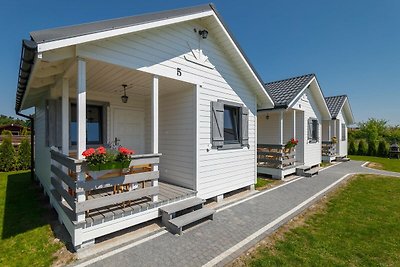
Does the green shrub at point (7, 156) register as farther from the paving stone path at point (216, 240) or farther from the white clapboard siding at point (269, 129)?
the white clapboard siding at point (269, 129)

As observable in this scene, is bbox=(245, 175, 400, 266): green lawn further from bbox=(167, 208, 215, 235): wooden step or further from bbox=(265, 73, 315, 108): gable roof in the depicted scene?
bbox=(265, 73, 315, 108): gable roof

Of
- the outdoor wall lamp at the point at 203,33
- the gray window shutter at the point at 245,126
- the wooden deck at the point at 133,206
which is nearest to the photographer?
the wooden deck at the point at 133,206

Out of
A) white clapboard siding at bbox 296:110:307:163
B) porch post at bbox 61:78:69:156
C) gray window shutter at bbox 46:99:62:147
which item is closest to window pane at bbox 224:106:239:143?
porch post at bbox 61:78:69:156

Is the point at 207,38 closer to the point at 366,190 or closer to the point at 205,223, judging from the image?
the point at 205,223

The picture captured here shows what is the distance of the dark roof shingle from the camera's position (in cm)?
1482

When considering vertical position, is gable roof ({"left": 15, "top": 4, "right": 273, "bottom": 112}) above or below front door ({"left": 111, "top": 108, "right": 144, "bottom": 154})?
above

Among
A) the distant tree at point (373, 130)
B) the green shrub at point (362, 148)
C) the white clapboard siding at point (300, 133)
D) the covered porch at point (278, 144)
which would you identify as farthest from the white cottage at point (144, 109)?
the distant tree at point (373, 130)

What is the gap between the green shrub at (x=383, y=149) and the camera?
19.5 m

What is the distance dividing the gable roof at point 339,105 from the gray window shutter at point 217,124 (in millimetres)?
12296

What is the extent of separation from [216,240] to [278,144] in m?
6.53

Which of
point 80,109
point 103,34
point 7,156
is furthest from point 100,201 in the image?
point 7,156

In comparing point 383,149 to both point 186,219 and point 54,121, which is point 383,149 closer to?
point 186,219

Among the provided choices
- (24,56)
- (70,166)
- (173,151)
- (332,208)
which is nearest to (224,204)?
(173,151)

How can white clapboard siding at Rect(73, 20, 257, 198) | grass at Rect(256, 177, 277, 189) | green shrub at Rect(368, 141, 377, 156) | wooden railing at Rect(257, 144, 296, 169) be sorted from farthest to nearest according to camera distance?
green shrub at Rect(368, 141, 377, 156), wooden railing at Rect(257, 144, 296, 169), grass at Rect(256, 177, 277, 189), white clapboard siding at Rect(73, 20, 257, 198)
